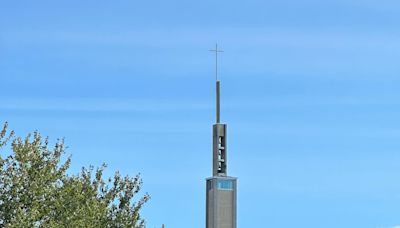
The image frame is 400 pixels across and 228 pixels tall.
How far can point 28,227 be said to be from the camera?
A: 42906 mm

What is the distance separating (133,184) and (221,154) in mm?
5620

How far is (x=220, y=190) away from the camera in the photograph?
5438cm

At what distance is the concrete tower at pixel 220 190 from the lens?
54125mm

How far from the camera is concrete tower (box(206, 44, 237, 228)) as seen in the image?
2131 inches

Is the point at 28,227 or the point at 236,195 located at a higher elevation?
the point at 236,195

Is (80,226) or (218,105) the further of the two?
(218,105)

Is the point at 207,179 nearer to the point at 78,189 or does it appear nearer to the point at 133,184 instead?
the point at 133,184

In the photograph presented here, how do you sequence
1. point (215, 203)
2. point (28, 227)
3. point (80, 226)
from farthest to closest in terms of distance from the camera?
1. point (215, 203)
2. point (80, 226)
3. point (28, 227)

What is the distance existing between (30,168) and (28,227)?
391cm

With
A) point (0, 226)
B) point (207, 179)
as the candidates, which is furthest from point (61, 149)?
point (207, 179)

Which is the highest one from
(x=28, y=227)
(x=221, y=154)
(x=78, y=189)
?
(x=221, y=154)

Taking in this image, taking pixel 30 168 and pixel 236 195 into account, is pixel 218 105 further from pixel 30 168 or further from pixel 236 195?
pixel 30 168

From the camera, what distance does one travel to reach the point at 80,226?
150ft

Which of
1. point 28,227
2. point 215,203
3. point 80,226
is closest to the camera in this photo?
point 28,227
